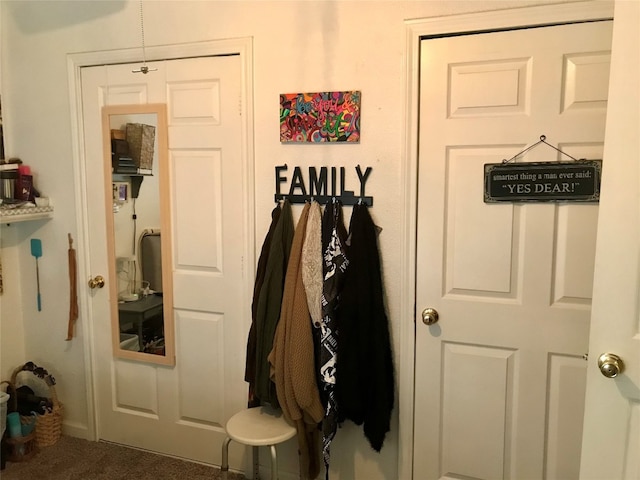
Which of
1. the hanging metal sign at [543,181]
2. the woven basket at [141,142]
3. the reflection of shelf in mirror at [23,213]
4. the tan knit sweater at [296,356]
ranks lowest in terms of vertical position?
the tan knit sweater at [296,356]

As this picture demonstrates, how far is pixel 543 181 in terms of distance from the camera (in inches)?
73.6

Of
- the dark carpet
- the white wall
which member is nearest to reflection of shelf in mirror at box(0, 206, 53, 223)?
the white wall

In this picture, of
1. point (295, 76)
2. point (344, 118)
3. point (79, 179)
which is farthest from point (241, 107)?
point (79, 179)

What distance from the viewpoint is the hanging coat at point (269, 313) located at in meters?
2.15

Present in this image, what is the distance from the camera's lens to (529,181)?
74.4 inches

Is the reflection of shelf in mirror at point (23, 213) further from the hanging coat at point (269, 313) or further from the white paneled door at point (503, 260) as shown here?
the white paneled door at point (503, 260)

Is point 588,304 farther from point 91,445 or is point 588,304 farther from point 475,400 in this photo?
point 91,445

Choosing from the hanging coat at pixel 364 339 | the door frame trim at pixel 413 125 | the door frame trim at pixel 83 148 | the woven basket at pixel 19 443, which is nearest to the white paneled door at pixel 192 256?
the door frame trim at pixel 83 148

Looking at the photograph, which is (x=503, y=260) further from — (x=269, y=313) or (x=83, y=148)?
(x=83, y=148)

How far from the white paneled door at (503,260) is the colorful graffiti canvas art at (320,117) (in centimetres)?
28

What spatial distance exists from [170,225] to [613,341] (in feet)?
6.07

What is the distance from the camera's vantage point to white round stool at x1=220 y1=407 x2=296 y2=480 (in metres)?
2.00

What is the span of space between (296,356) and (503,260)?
0.87 meters

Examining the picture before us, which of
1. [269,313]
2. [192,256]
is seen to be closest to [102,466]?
[192,256]
